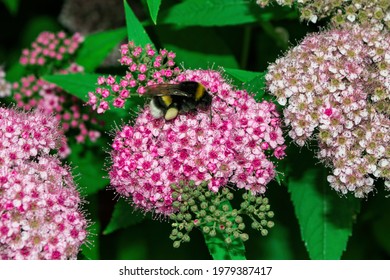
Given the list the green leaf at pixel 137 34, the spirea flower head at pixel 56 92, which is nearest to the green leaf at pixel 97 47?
the spirea flower head at pixel 56 92

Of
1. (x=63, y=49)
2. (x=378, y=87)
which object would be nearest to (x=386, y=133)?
(x=378, y=87)

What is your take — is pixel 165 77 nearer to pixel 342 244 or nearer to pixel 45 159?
pixel 45 159

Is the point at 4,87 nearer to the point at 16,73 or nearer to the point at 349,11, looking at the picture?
the point at 16,73

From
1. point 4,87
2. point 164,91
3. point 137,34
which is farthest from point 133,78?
point 4,87

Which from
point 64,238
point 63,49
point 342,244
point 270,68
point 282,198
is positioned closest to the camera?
point 64,238

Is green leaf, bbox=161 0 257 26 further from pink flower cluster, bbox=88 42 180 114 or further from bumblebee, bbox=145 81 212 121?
bumblebee, bbox=145 81 212 121

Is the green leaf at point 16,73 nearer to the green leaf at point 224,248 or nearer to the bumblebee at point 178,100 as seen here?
the bumblebee at point 178,100
